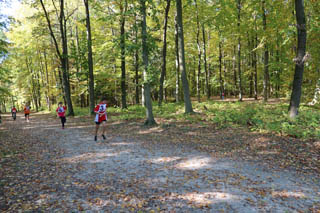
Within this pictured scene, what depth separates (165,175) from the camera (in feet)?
17.1

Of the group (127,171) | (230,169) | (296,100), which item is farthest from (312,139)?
(127,171)

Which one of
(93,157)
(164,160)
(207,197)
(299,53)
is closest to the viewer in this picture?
(207,197)

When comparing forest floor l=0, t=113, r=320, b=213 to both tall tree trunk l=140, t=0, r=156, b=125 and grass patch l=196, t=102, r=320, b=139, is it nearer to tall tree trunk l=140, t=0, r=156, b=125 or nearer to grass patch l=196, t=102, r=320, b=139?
grass patch l=196, t=102, r=320, b=139

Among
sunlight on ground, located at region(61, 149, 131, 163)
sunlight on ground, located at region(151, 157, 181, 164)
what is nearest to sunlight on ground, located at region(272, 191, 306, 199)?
sunlight on ground, located at region(151, 157, 181, 164)

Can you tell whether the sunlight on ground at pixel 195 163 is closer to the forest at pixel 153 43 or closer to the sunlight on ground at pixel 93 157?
the sunlight on ground at pixel 93 157

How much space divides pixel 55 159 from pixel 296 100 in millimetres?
11570

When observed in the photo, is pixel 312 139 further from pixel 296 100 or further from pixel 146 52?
pixel 146 52

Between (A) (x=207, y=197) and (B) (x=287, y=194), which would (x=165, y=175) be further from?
(B) (x=287, y=194)

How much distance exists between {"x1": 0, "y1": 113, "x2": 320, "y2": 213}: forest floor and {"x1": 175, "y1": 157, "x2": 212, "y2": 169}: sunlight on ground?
0.03 meters

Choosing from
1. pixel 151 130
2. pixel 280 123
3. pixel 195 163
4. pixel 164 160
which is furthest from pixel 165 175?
pixel 280 123

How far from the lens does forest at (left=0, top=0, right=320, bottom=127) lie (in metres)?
11.1

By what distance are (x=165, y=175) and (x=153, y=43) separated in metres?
7.85

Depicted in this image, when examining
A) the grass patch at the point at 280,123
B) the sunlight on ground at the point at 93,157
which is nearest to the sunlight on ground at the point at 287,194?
the grass patch at the point at 280,123

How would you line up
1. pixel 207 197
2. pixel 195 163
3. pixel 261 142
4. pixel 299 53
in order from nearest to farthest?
pixel 207 197 → pixel 195 163 → pixel 261 142 → pixel 299 53
